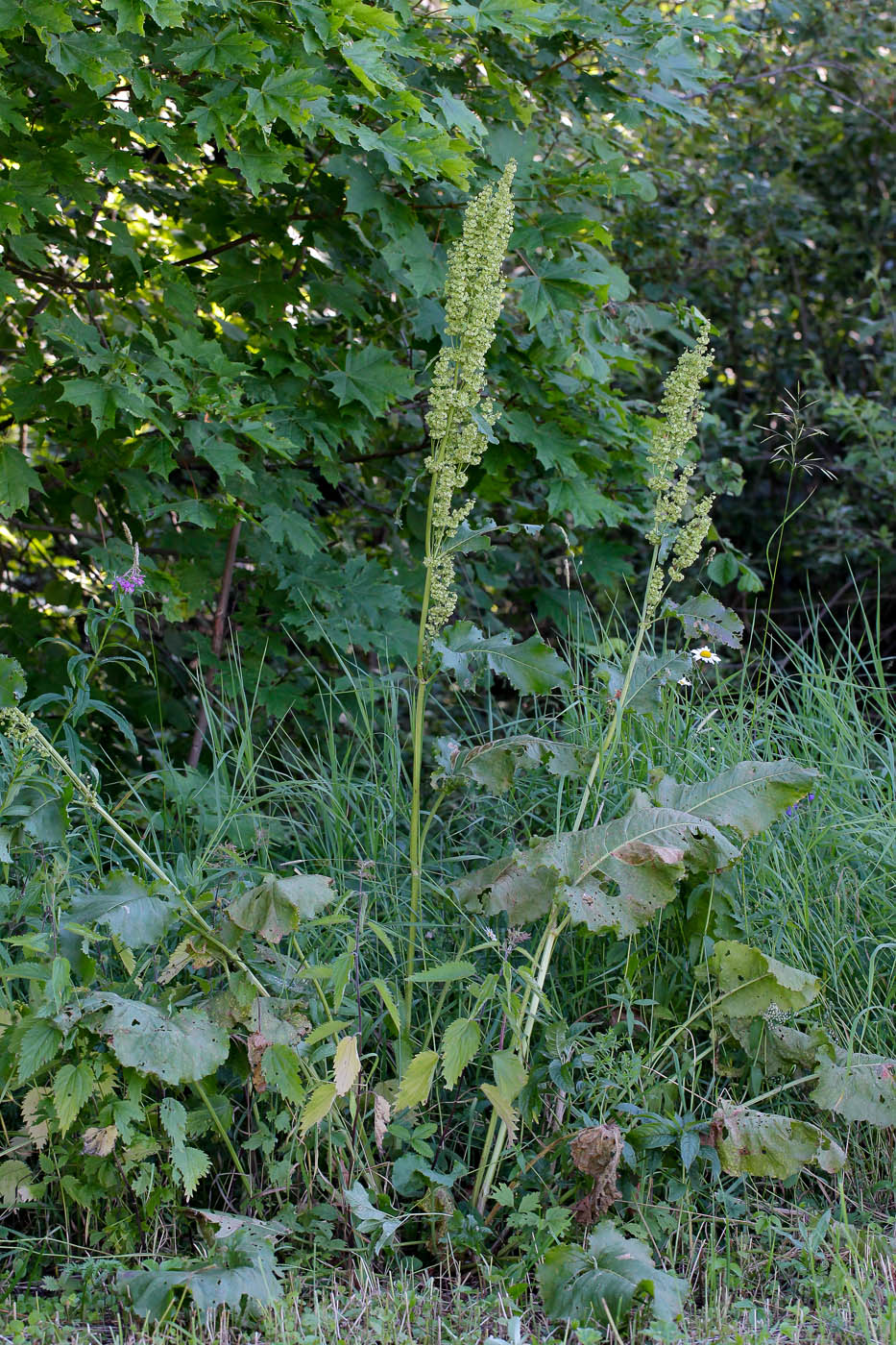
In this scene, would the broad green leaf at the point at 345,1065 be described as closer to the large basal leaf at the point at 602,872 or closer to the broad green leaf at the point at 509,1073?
the broad green leaf at the point at 509,1073

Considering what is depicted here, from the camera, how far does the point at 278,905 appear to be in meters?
2.19

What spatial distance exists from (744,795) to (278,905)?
100 centimetres

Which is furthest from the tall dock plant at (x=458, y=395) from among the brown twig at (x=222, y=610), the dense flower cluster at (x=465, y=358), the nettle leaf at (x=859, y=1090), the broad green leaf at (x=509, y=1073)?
the brown twig at (x=222, y=610)

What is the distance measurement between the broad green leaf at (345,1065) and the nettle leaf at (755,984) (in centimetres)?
77

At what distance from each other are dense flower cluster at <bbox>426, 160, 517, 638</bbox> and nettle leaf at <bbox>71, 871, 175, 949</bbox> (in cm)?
77

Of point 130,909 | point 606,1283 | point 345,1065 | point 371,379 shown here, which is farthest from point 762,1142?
point 371,379

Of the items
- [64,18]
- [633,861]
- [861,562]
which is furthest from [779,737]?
[861,562]

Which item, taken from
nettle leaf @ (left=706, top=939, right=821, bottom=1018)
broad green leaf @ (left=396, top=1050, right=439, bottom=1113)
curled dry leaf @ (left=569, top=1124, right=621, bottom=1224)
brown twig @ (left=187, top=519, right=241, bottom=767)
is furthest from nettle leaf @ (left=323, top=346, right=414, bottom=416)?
curled dry leaf @ (left=569, top=1124, right=621, bottom=1224)

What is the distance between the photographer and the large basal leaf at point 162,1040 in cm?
210

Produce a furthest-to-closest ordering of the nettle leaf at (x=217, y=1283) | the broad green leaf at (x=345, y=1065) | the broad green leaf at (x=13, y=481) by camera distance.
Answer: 1. the broad green leaf at (x=13, y=481)
2. the broad green leaf at (x=345, y=1065)
3. the nettle leaf at (x=217, y=1283)

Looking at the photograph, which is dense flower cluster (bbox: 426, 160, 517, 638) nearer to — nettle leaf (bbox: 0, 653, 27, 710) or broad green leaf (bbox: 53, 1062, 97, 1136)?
nettle leaf (bbox: 0, 653, 27, 710)

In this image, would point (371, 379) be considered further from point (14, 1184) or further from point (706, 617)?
point (14, 1184)

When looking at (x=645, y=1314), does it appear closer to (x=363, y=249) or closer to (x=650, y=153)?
(x=363, y=249)

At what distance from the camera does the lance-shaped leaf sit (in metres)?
2.53
